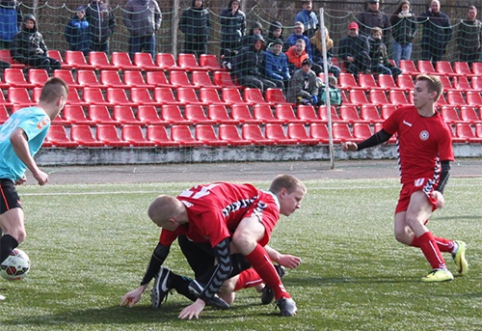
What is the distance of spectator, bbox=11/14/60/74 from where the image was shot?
58.0ft

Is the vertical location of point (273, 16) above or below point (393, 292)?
above

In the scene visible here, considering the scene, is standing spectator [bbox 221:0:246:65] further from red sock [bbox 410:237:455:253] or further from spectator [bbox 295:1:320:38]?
red sock [bbox 410:237:455:253]

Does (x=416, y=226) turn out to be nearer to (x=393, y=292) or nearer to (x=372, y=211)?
(x=393, y=292)

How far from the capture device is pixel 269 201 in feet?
18.5

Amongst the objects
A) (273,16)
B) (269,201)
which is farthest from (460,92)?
(269,201)

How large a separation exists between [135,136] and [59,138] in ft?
5.18

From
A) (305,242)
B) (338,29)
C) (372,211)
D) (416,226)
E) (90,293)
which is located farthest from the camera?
(338,29)

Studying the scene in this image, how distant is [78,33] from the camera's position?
63.0ft

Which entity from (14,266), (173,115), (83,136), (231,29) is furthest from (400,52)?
(14,266)

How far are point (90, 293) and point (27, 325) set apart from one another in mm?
1024

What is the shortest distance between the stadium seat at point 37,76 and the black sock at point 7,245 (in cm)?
1252

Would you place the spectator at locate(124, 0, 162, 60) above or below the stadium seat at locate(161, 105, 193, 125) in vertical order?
above

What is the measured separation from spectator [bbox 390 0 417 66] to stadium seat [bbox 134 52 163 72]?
5964mm

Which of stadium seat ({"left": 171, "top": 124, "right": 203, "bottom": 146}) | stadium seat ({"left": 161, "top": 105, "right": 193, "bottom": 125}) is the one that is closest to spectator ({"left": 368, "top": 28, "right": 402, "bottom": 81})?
stadium seat ({"left": 161, "top": 105, "right": 193, "bottom": 125})
